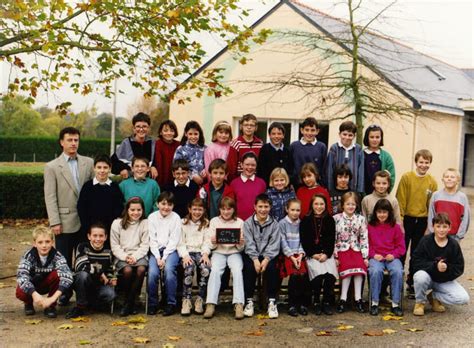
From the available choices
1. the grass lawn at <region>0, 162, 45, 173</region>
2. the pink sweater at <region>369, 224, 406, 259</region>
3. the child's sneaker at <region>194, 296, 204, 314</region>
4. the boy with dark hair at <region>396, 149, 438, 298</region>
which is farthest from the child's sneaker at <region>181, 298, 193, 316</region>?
the grass lawn at <region>0, 162, 45, 173</region>

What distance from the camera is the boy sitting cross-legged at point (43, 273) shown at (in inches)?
231

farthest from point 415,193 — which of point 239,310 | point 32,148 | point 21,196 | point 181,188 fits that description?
point 32,148

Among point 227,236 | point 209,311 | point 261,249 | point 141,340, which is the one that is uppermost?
point 227,236

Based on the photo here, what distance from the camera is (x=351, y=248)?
21.2 ft

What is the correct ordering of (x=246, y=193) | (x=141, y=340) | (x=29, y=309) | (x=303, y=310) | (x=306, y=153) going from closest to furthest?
(x=141, y=340)
(x=29, y=309)
(x=303, y=310)
(x=246, y=193)
(x=306, y=153)

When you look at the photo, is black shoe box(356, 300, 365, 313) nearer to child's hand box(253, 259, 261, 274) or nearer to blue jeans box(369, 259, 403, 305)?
blue jeans box(369, 259, 403, 305)

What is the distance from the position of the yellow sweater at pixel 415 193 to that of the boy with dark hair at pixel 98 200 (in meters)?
3.41

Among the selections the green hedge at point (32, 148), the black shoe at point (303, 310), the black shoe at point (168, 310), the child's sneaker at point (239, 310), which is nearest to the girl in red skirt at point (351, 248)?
the black shoe at point (303, 310)

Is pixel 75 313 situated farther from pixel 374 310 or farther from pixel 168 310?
pixel 374 310

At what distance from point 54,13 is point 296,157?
3.46m

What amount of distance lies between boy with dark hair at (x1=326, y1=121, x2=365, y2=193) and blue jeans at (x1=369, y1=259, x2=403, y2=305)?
1.08 metres

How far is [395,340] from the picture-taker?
5320 millimetres

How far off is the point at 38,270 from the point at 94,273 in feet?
1.82

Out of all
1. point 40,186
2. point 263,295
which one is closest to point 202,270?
point 263,295
